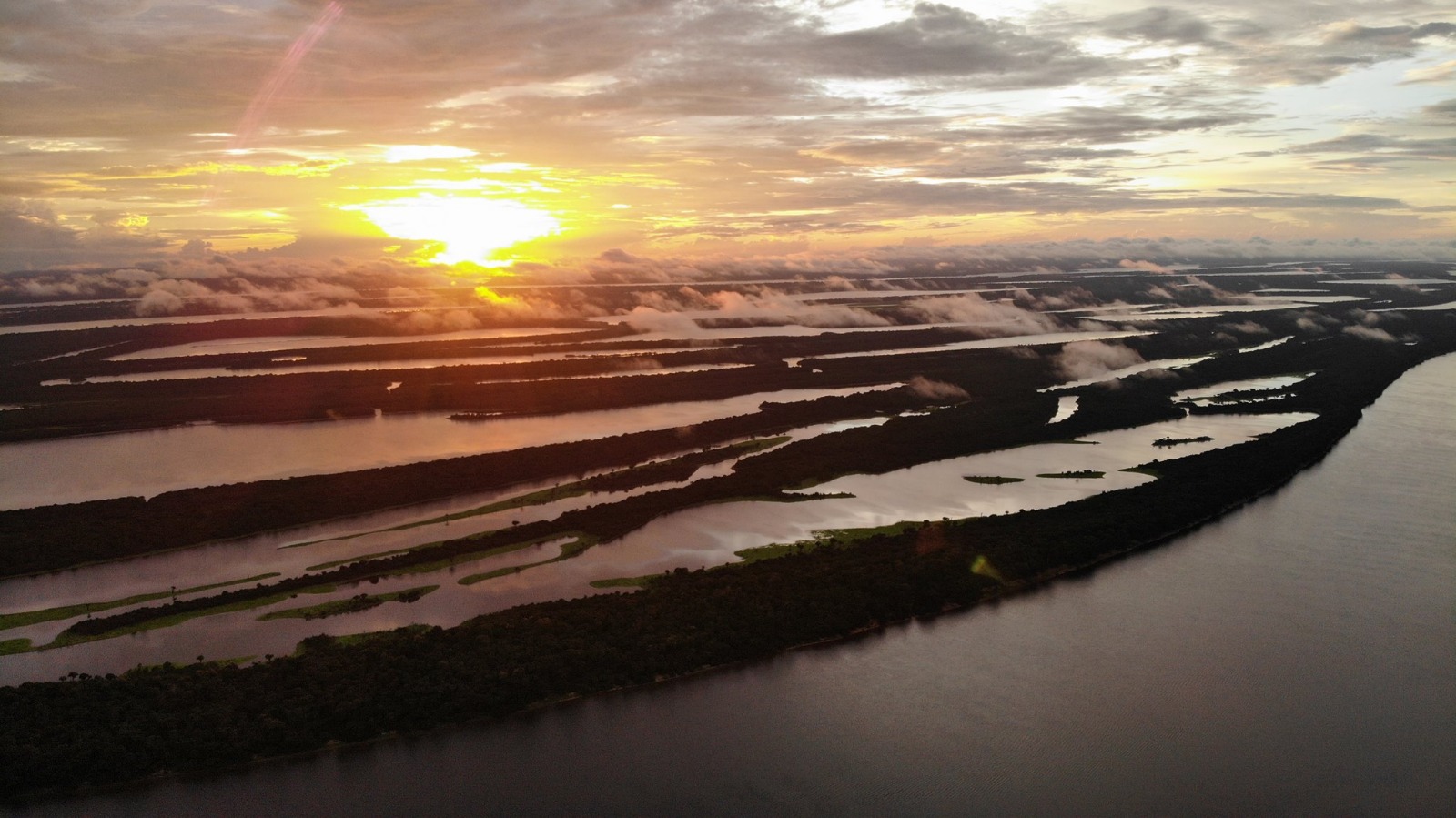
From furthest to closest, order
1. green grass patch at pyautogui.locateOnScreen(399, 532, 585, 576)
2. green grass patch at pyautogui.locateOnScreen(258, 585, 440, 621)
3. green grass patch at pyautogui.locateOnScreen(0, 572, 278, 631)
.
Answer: green grass patch at pyautogui.locateOnScreen(399, 532, 585, 576) < green grass patch at pyautogui.locateOnScreen(258, 585, 440, 621) < green grass patch at pyautogui.locateOnScreen(0, 572, 278, 631)

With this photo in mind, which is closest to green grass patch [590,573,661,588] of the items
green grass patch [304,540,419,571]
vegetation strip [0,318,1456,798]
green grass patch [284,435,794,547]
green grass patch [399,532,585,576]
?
vegetation strip [0,318,1456,798]

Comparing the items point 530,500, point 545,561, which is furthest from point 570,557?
point 530,500

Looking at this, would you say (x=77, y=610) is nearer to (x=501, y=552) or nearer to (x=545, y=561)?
(x=501, y=552)

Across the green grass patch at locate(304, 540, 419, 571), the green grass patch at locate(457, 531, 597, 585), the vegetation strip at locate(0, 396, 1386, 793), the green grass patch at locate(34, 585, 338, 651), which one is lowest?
the vegetation strip at locate(0, 396, 1386, 793)

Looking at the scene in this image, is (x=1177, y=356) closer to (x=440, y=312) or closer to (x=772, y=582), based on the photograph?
(x=772, y=582)

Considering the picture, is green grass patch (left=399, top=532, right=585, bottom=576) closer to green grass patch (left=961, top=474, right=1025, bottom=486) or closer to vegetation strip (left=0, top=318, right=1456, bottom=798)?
vegetation strip (left=0, top=318, right=1456, bottom=798)
